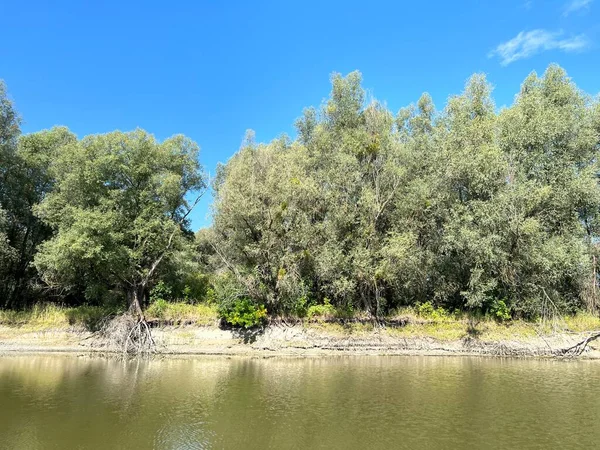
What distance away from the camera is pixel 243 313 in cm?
2923

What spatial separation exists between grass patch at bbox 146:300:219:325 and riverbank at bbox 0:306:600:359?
0.07 m

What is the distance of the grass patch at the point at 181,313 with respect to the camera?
3020 cm

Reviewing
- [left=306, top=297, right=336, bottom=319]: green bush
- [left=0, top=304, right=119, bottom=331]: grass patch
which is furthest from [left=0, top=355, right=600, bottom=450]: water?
[left=306, top=297, right=336, bottom=319]: green bush

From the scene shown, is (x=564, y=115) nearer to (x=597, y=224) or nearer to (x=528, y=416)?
(x=597, y=224)

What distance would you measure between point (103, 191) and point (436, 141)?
25923mm

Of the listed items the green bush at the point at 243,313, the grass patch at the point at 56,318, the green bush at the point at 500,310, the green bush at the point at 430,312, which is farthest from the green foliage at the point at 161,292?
the green bush at the point at 500,310

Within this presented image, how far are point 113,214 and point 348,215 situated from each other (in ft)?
55.3

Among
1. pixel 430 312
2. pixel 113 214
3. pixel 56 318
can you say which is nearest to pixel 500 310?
pixel 430 312

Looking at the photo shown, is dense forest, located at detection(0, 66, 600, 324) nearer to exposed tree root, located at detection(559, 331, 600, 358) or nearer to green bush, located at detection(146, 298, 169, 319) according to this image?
green bush, located at detection(146, 298, 169, 319)

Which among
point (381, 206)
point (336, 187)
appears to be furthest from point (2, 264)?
point (381, 206)

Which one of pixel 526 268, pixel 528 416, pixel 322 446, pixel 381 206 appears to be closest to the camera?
pixel 322 446

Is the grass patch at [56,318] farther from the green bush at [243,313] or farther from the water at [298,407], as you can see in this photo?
the green bush at [243,313]

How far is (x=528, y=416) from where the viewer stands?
13703 millimetres

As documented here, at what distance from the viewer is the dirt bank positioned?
2820cm
